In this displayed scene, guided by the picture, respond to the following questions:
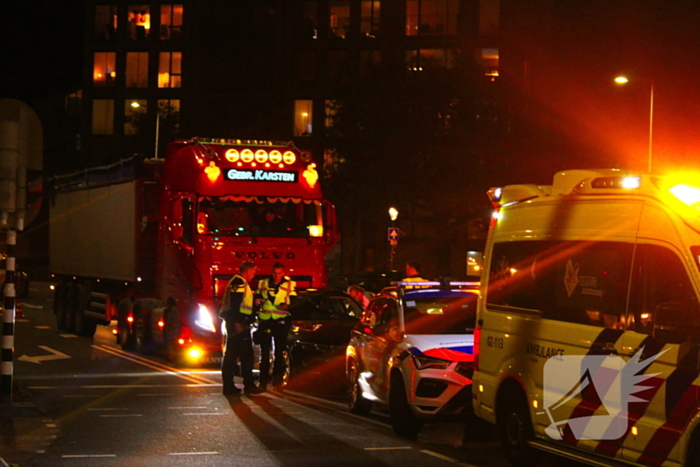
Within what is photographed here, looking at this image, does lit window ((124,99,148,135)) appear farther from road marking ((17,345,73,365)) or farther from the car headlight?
the car headlight

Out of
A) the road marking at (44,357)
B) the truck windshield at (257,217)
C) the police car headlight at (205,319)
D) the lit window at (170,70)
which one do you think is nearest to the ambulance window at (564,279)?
the police car headlight at (205,319)

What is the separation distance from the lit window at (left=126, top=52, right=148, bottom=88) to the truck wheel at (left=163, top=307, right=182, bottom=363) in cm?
6045

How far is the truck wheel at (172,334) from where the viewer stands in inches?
731

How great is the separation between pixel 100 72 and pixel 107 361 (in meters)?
62.2

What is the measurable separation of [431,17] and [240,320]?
55337 mm

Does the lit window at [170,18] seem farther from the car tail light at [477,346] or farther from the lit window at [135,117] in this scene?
the car tail light at [477,346]

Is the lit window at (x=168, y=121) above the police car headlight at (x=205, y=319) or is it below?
above

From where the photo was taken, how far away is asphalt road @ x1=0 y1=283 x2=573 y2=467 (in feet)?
31.6

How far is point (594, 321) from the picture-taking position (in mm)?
7953

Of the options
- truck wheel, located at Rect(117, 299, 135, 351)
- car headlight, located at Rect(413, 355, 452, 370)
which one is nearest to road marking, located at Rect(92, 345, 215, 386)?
truck wheel, located at Rect(117, 299, 135, 351)

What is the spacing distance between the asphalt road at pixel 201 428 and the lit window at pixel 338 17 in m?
53.7

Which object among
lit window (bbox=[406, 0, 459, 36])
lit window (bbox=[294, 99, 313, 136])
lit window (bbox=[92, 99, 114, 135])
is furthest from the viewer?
lit window (bbox=[92, 99, 114, 135])

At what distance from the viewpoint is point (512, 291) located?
9.41 meters
